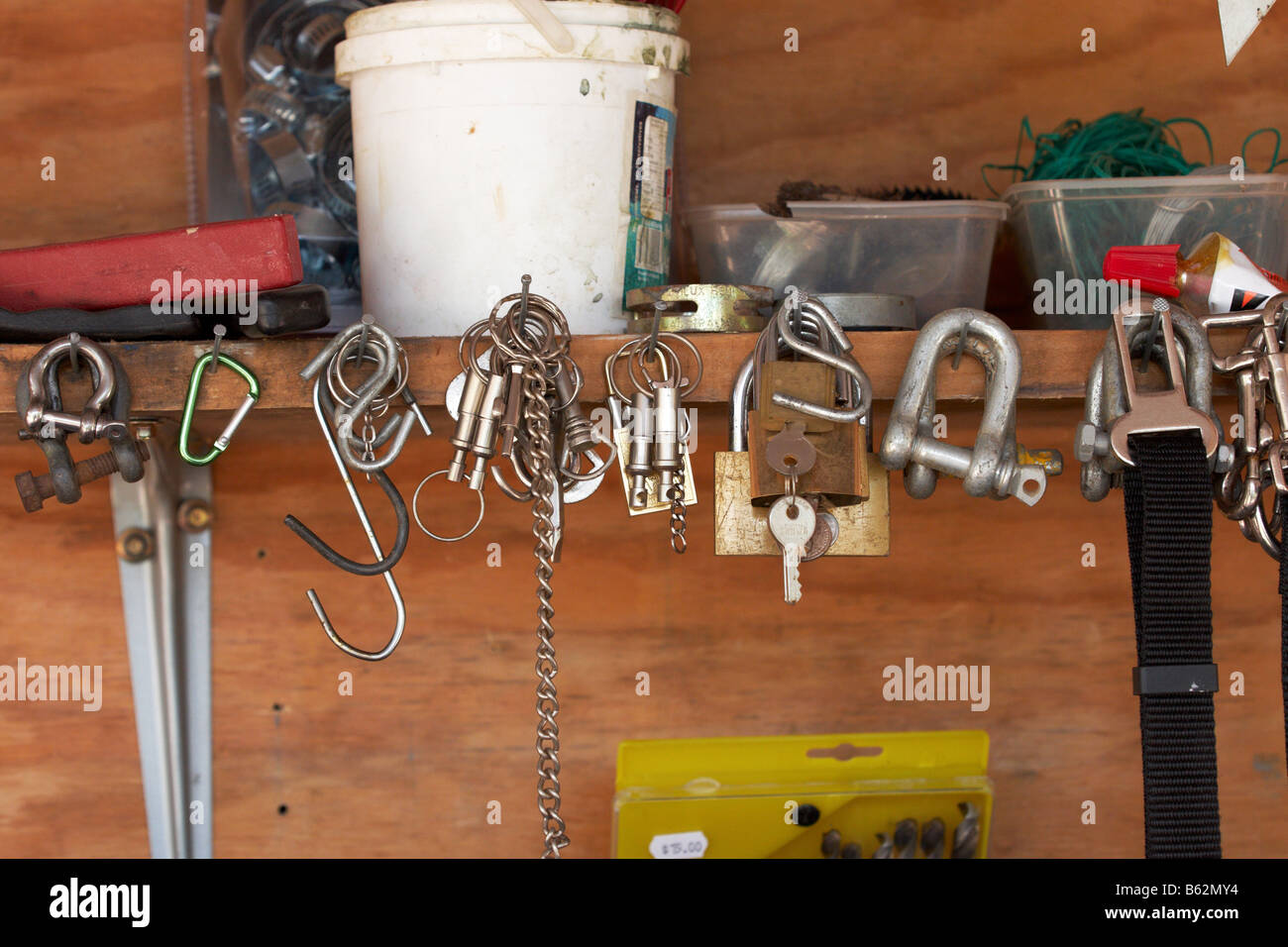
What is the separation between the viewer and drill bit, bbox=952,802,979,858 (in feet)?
2.92

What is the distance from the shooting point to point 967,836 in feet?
2.93

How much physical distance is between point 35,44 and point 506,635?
585 mm

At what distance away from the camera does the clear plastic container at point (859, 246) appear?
74 centimetres

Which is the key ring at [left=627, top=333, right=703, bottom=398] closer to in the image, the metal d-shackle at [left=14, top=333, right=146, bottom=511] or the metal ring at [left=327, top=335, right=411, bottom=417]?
the metal ring at [left=327, top=335, right=411, bottom=417]

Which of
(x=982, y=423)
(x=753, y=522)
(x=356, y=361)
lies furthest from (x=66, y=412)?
(x=982, y=423)

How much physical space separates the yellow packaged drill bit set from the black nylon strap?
29cm

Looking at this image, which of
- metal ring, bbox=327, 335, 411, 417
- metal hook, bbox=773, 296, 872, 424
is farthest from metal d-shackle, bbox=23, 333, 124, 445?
metal hook, bbox=773, 296, 872, 424

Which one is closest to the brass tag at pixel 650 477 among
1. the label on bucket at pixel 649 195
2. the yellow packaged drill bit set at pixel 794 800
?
the label on bucket at pixel 649 195

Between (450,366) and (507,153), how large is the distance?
0.14m

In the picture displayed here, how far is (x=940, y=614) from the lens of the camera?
950 millimetres

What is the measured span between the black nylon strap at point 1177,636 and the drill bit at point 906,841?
0.28 meters

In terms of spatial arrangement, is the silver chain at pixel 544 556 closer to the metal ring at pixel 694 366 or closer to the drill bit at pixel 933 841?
the metal ring at pixel 694 366
